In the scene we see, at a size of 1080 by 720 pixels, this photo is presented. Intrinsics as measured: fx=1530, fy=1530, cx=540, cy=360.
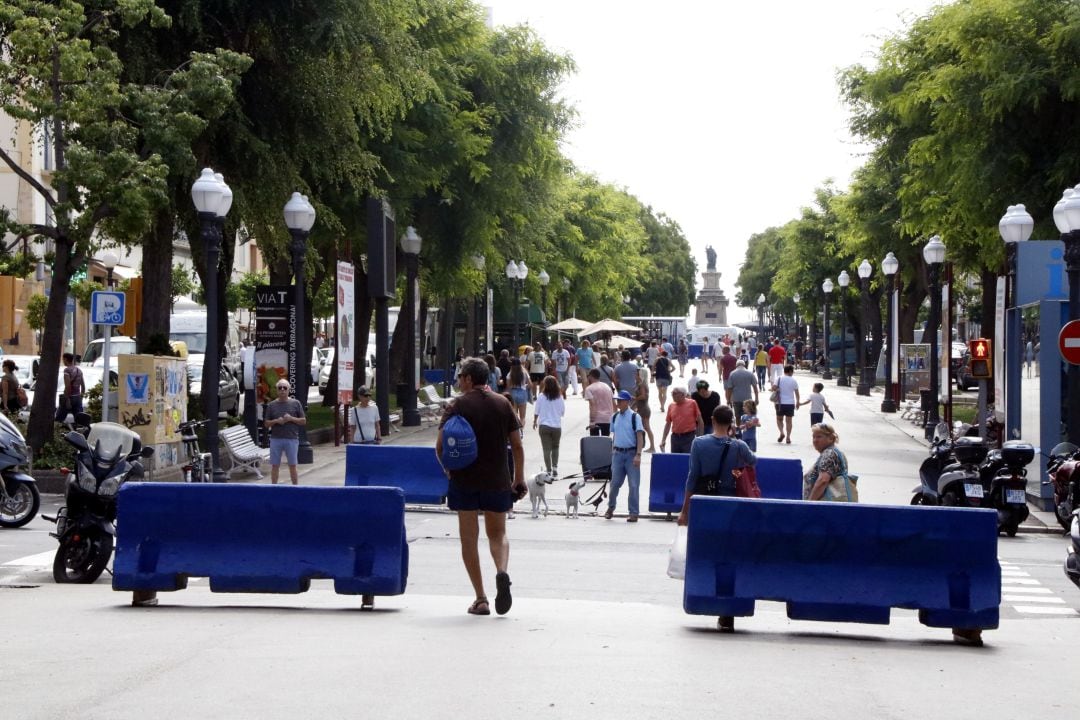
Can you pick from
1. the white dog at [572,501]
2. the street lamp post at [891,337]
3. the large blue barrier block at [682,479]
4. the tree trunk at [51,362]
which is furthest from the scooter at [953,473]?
the street lamp post at [891,337]

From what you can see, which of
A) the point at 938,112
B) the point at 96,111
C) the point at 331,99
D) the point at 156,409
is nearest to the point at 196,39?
the point at 331,99

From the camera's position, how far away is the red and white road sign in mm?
18391

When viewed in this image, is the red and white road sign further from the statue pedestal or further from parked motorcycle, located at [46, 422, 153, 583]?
the statue pedestal

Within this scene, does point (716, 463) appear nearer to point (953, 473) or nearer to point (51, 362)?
point (953, 473)

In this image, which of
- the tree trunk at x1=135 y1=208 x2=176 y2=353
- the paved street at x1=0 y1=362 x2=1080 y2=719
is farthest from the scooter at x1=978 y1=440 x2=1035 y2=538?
the tree trunk at x1=135 y1=208 x2=176 y2=353

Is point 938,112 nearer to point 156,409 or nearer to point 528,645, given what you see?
point 156,409

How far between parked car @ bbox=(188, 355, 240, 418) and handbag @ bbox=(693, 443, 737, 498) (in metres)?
24.4

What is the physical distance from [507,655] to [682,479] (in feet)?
37.2

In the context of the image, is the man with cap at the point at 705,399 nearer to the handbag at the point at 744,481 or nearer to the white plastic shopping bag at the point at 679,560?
the handbag at the point at 744,481

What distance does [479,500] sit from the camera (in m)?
10.5

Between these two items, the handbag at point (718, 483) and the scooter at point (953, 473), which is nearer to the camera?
the handbag at point (718, 483)

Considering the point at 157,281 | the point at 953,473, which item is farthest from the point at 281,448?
the point at 953,473

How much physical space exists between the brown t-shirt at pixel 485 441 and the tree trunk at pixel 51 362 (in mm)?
13039

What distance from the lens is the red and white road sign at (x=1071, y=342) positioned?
18391mm
